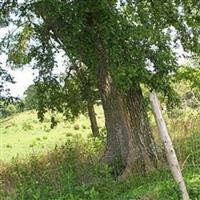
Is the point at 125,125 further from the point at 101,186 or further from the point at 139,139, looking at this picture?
the point at 101,186

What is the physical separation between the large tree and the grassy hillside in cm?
1645

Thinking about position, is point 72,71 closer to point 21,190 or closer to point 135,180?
point 135,180

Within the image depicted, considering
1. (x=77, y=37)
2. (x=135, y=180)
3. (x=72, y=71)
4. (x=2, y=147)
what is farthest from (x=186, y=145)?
(x=2, y=147)

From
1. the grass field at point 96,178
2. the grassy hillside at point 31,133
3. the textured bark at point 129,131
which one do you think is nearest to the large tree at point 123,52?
the textured bark at point 129,131

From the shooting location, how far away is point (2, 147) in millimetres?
35844

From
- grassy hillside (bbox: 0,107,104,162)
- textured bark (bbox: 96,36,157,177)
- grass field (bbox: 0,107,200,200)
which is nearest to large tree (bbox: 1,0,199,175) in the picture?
textured bark (bbox: 96,36,157,177)

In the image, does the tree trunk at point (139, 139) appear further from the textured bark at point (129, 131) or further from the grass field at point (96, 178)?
the grass field at point (96, 178)

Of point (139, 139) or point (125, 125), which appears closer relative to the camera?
point (139, 139)

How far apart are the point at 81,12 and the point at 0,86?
419cm

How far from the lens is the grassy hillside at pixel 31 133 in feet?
112

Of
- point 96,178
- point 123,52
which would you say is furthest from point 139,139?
point 96,178

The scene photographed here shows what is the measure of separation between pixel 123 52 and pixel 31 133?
2960 cm

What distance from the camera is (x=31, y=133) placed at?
4159 centimetres

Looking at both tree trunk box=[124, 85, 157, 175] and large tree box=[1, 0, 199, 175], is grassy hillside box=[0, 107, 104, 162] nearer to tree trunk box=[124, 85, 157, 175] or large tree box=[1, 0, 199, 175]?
large tree box=[1, 0, 199, 175]
